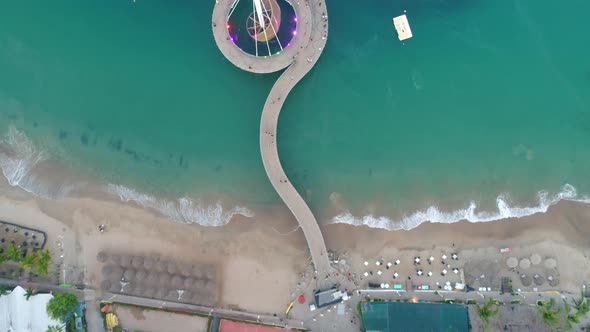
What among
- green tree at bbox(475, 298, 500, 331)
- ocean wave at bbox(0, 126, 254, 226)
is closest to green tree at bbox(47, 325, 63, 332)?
ocean wave at bbox(0, 126, 254, 226)

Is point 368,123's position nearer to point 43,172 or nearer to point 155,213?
point 155,213

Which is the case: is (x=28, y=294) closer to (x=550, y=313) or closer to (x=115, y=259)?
(x=115, y=259)

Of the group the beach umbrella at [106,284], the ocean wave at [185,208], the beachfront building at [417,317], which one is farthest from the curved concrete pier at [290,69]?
the beach umbrella at [106,284]


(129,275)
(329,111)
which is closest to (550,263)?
(329,111)

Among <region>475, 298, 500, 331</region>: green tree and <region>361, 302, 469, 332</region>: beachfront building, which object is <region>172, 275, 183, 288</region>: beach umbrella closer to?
<region>361, 302, 469, 332</region>: beachfront building

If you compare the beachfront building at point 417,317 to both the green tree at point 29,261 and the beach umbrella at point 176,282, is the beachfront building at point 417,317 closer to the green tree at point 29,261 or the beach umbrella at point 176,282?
the beach umbrella at point 176,282
